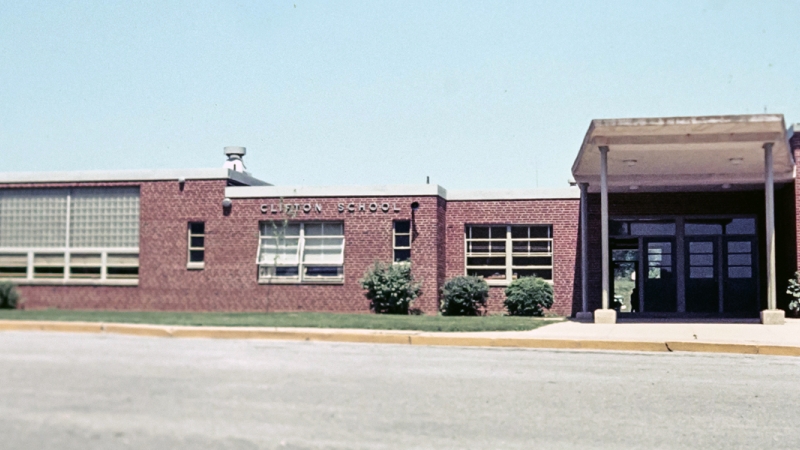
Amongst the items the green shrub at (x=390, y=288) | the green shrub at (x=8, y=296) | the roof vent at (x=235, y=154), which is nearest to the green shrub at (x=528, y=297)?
the green shrub at (x=390, y=288)

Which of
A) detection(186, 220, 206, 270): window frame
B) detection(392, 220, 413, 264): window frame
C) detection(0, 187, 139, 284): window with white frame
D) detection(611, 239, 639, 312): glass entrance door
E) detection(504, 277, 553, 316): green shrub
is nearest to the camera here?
detection(0, 187, 139, 284): window with white frame

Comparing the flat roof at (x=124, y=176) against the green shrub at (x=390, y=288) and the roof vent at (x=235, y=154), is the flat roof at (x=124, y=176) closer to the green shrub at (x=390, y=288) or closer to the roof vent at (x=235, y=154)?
the roof vent at (x=235, y=154)

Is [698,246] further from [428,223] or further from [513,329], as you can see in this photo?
[513,329]

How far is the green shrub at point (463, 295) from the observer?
23.3 metres

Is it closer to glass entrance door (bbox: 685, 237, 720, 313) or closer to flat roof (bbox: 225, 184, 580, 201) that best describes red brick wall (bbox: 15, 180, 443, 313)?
flat roof (bbox: 225, 184, 580, 201)

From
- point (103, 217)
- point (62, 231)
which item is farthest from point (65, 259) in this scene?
point (103, 217)

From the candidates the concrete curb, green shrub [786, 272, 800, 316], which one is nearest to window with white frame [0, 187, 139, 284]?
the concrete curb

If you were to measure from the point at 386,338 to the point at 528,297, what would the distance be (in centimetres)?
993

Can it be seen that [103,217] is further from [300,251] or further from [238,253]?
[300,251]

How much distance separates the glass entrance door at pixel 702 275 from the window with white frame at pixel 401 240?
832 cm

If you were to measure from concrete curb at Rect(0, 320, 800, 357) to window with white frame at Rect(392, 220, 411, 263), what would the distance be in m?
9.77

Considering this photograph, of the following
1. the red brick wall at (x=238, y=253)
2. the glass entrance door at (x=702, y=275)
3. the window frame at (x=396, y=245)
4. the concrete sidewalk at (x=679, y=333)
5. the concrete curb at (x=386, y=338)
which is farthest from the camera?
the glass entrance door at (x=702, y=275)

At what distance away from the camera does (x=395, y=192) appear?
2417 cm

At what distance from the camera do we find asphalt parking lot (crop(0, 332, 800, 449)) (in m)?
6.46
